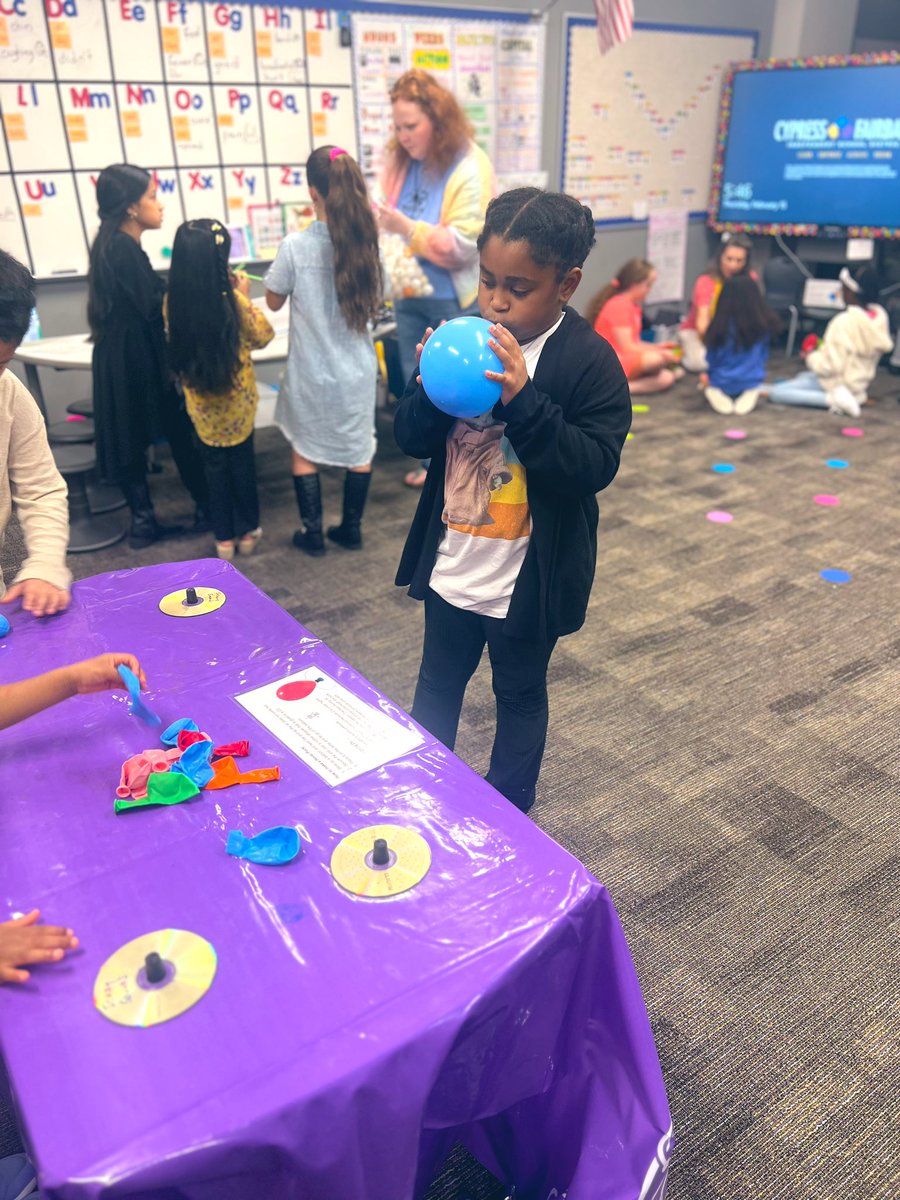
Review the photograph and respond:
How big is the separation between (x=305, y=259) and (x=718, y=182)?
4.12 meters

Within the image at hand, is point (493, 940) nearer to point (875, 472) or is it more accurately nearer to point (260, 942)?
point (260, 942)

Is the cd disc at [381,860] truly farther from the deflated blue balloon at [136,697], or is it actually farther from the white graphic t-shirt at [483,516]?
the white graphic t-shirt at [483,516]

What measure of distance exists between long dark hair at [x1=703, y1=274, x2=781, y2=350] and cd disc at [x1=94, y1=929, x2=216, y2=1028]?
4228 mm

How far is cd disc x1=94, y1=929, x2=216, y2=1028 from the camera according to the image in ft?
2.33

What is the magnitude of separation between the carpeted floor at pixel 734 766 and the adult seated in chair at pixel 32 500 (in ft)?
3.12

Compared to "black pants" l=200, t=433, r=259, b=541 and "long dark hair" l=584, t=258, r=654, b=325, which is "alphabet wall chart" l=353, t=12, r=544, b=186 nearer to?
"long dark hair" l=584, t=258, r=654, b=325

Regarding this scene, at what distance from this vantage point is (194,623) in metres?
1.30

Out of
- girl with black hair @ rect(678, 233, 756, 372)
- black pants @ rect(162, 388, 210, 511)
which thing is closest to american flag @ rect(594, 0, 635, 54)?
girl with black hair @ rect(678, 233, 756, 372)

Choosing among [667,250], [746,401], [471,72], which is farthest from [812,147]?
[471,72]

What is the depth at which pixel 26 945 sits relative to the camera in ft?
2.44

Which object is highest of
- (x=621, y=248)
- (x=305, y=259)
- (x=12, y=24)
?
(x=12, y=24)

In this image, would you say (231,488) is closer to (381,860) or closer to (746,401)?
(381,860)

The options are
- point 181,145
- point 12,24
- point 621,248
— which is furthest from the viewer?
point 621,248

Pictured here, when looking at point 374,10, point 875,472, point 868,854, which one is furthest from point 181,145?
point 868,854
